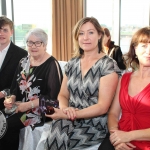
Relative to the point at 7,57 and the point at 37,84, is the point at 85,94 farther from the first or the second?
the point at 7,57

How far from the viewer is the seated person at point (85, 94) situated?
161 cm

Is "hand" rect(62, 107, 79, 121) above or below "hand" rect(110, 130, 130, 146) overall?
above

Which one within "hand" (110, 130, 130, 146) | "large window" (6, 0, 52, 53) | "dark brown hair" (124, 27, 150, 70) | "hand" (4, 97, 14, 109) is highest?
"large window" (6, 0, 52, 53)

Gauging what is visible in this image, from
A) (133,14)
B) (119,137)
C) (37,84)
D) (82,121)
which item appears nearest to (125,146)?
(119,137)

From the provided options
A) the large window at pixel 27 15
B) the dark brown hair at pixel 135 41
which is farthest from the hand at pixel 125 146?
the large window at pixel 27 15

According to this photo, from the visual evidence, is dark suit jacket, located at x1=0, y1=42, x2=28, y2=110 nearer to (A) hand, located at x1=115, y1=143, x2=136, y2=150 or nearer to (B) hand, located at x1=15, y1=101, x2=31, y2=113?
(B) hand, located at x1=15, y1=101, x2=31, y2=113

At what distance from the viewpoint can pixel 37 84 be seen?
207cm

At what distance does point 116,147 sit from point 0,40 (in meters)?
1.60

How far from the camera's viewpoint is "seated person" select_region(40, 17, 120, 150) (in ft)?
5.30

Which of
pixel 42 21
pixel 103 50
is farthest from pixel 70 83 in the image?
pixel 42 21

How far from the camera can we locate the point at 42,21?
15.9 feet

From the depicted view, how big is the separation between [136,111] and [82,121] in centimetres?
42

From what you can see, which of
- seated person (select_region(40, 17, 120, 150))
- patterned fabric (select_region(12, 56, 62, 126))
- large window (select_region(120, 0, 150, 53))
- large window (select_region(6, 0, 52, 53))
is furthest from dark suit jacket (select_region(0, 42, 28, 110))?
large window (select_region(120, 0, 150, 53))

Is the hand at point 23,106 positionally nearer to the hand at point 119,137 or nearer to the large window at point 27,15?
the hand at point 119,137
